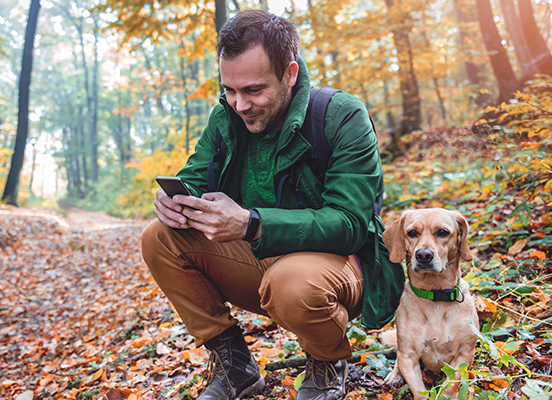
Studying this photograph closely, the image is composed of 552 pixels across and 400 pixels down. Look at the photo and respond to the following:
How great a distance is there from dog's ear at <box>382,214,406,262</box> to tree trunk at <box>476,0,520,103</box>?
7.22 metres

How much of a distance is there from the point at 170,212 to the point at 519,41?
29.0 ft

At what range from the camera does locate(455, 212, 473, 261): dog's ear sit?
1976mm

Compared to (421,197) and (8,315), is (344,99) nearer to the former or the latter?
(421,197)

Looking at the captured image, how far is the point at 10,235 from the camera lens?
8.20m

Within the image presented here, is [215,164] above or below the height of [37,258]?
above

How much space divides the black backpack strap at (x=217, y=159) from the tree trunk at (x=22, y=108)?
49.3ft

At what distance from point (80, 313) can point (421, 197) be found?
17.5ft

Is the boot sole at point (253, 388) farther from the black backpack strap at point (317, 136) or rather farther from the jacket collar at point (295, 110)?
the jacket collar at point (295, 110)

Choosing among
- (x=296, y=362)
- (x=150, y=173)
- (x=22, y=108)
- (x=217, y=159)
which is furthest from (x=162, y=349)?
(x=22, y=108)

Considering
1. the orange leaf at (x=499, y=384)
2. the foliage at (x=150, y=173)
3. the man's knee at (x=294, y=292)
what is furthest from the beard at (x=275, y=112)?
the foliage at (x=150, y=173)

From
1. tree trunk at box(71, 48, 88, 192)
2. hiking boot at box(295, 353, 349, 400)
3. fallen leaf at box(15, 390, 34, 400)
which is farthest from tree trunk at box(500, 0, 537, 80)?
tree trunk at box(71, 48, 88, 192)

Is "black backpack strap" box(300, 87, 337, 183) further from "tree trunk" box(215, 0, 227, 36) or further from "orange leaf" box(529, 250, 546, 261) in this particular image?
"tree trunk" box(215, 0, 227, 36)

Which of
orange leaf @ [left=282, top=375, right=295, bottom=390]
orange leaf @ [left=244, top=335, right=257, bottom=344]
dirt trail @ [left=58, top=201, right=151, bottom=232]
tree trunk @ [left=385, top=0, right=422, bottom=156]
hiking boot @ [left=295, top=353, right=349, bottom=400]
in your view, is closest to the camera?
hiking boot @ [left=295, top=353, right=349, bottom=400]

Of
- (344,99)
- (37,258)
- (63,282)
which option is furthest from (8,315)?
(344,99)
